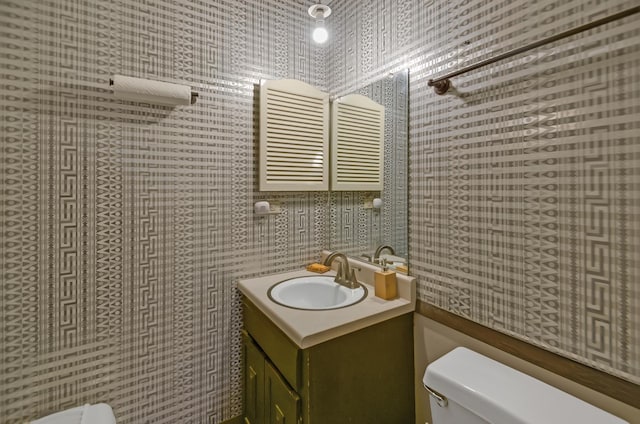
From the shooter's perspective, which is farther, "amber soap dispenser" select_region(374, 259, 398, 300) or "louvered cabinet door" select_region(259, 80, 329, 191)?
"louvered cabinet door" select_region(259, 80, 329, 191)

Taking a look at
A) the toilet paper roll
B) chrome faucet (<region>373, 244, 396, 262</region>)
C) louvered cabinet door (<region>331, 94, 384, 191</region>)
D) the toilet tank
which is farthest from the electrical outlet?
the toilet paper roll

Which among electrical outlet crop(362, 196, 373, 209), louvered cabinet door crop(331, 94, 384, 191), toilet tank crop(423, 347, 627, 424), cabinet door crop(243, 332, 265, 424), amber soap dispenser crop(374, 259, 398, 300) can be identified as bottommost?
cabinet door crop(243, 332, 265, 424)

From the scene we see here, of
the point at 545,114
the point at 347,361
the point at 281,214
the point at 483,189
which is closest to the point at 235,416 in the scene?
the point at 347,361

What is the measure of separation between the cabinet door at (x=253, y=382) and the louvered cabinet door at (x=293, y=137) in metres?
0.82

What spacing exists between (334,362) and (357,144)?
113 cm

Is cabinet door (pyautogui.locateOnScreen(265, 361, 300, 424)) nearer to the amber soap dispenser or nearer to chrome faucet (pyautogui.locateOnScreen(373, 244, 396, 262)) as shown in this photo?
the amber soap dispenser

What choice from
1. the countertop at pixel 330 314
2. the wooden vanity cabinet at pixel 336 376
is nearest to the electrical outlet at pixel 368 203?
the countertop at pixel 330 314

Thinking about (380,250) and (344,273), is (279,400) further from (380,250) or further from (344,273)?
(380,250)

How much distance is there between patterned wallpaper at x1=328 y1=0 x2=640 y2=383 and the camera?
2.53ft

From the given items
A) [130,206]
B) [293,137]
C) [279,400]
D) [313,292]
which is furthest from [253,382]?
[293,137]

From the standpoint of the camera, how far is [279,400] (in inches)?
45.9

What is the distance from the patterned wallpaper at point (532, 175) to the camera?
0.77 metres

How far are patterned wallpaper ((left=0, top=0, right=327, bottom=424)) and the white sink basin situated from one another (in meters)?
0.22

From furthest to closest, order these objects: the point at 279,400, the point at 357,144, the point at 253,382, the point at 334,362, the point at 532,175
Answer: the point at 357,144 → the point at 253,382 → the point at 279,400 → the point at 334,362 → the point at 532,175
